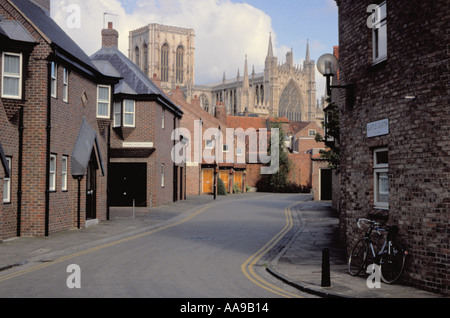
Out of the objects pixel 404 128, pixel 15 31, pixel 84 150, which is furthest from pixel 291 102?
pixel 404 128

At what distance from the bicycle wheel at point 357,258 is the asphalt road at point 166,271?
5.71 ft

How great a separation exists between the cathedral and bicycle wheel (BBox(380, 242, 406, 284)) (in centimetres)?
10904

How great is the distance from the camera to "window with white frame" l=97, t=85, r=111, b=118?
23.4m

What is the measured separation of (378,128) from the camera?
11.5 metres

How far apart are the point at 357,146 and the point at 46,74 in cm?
1107

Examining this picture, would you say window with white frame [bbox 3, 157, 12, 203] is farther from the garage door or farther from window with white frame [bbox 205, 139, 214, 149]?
window with white frame [bbox 205, 139, 214, 149]

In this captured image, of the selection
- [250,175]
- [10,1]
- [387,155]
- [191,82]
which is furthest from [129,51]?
[387,155]

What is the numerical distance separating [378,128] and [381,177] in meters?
1.12

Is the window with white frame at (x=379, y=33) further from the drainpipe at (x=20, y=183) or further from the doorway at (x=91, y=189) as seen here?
the doorway at (x=91, y=189)

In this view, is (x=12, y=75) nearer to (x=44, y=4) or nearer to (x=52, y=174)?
(x=52, y=174)

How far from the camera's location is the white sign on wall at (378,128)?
11.2 meters

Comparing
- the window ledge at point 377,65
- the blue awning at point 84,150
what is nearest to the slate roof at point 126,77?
the blue awning at point 84,150

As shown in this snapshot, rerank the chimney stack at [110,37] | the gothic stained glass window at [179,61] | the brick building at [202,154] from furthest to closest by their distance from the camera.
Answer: the gothic stained glass window at [179,61] → the brick building at [202,154] → the chimney stack at [110,37]
